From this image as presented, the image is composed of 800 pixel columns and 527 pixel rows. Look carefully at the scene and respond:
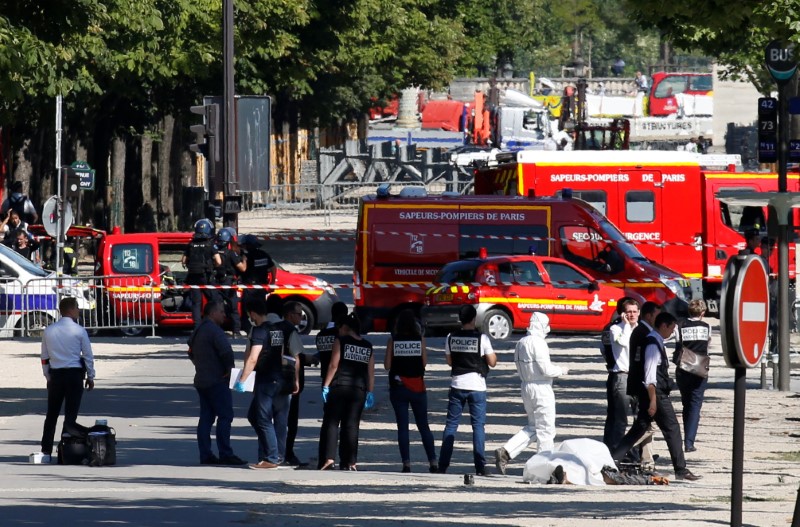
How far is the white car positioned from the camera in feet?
89.6

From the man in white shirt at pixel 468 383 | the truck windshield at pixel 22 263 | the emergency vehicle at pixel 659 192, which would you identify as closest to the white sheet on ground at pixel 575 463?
the man in white shirt at pixel 468 383

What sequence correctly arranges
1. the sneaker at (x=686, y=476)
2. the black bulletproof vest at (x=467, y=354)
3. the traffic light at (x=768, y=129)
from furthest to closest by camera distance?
the traffic light at (x=768, y=129), the black bulletproof vest at (x=467, y=354), the sneaker at (x=686, y=476)

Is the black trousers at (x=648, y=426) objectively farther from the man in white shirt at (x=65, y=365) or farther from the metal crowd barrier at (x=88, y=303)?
the metal crowd barrier at (x=88, y=303)

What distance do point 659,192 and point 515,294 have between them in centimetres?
576

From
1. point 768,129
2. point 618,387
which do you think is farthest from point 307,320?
point 618,387

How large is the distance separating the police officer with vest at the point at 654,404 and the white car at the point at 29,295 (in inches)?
546

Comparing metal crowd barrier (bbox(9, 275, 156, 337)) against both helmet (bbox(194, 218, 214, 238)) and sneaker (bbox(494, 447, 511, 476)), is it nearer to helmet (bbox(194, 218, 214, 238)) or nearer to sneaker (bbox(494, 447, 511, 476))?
helmet (bbox(194, 218, 214, 238))

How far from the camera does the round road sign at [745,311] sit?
30.8 ft

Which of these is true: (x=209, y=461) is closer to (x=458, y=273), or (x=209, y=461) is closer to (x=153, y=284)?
(x=458, y=273)

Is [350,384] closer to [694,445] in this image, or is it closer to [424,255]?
[694,445]

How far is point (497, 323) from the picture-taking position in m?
26.8

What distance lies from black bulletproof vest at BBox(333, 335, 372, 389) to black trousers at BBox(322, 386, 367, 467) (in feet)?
0.17

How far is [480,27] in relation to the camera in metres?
85.8

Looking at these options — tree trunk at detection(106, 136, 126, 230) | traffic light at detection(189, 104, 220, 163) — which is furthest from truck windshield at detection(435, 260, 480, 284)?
tree trunk at detection(106, 136, 126, 230)
